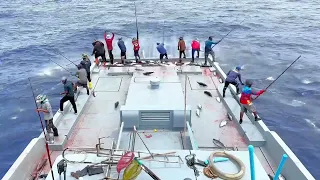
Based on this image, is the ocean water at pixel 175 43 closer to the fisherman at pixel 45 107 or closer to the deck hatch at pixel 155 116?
the fisherman at pixel 45 107

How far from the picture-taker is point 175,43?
100ft

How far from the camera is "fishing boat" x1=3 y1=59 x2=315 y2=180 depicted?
6148 mm

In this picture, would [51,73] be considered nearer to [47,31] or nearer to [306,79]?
[47,31]

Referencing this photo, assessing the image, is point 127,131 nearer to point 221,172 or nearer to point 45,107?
point 45,107

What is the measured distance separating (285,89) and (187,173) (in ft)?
57.9

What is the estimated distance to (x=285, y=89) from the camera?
21.6 m

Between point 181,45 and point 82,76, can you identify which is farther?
point 181,45

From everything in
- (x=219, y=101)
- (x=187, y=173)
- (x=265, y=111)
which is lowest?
(x=265, y=111)

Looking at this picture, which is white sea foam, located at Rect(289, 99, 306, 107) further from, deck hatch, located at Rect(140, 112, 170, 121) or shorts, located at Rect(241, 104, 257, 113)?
deck hatch, located at Rect(140, 112, 170, 121)

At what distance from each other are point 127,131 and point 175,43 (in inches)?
806

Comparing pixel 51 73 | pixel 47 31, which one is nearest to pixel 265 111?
pixel 51 73

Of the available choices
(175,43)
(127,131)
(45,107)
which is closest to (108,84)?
(127,131)

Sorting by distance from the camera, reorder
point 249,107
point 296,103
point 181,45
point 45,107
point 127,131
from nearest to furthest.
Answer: point 45,107 → point 127,131 → point 249,107 → point 181,45 → point 296,103

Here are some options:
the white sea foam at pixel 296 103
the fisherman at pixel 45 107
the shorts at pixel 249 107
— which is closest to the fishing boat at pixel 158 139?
the shorts at pixel 249 107
